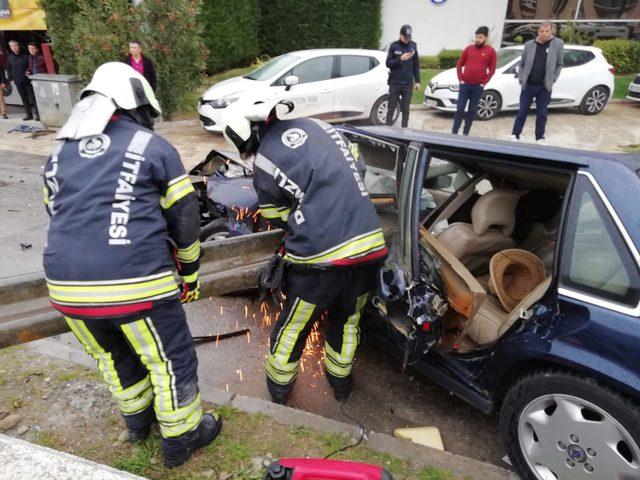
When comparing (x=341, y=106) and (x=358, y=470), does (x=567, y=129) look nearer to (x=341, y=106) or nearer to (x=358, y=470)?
(x=341, y=106)

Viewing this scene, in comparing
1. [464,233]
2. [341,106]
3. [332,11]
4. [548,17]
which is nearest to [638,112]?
[548,17]

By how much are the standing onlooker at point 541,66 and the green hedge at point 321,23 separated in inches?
360

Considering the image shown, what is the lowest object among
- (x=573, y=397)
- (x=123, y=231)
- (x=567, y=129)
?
(x=567, y=129)

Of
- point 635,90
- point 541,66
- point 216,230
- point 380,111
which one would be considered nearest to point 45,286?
point 216,230

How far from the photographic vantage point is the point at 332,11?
1529 cm

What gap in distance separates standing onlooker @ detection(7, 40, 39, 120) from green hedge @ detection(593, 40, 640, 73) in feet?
50.2

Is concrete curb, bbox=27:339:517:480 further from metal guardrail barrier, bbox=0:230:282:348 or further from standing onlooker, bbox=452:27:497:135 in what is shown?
standing onlooker, bbox=452:27:497:135

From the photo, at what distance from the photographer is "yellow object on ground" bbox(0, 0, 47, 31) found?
410 inches

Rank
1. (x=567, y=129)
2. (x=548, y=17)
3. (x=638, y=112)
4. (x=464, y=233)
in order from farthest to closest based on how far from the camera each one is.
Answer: (x=548, y=17), (x=638, y=112), (x=567, y=129), (x=464, y=233)

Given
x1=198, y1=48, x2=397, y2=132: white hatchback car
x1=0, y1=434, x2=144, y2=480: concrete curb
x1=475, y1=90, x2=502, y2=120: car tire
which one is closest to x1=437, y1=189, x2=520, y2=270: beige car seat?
x1=0, y1=434, x2=144, y2=480: concrete curb

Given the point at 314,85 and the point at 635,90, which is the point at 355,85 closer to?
the point at 314,85

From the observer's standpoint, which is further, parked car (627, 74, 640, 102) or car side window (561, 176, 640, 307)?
parked car (627, 74, 640, 102)

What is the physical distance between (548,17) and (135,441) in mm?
18487

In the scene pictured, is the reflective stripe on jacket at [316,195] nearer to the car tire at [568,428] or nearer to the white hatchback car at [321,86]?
the car tire at [568,428]
